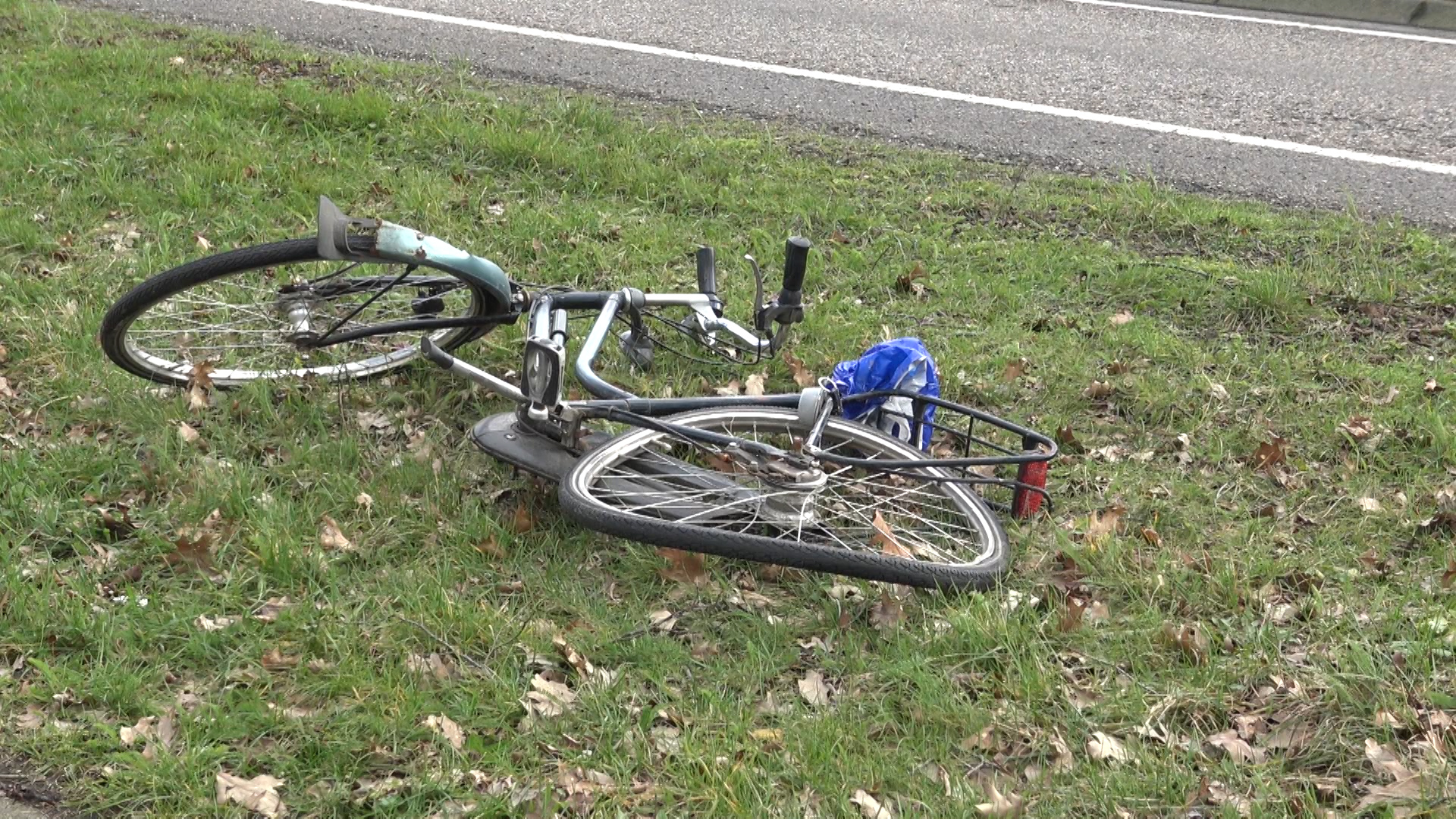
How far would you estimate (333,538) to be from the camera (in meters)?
3.67

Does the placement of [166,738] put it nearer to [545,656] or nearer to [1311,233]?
[545,656]

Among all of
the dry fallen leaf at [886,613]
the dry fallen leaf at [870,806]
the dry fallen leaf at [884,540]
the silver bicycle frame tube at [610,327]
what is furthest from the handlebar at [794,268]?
the dry fallen leaf at [870,806]

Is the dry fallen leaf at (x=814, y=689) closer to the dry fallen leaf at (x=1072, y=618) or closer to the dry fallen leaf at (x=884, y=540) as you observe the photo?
the dry fallen leaf at (x=884, y=540)

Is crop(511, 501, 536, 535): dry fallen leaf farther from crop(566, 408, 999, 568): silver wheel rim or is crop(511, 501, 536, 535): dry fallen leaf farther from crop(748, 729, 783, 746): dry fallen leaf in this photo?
crop(748, 729, 783, 746): dry fallen leaf

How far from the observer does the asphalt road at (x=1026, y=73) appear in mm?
6875

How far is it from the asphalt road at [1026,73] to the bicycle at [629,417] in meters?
3.38

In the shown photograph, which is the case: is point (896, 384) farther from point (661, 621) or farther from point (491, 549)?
point (491, 549)

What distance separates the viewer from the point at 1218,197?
6.37 m

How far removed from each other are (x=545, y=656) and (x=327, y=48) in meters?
6.59

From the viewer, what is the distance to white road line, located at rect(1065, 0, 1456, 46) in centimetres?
966

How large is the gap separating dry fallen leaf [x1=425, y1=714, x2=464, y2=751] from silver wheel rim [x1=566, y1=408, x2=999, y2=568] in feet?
2.40

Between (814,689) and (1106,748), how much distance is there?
2.54 ft

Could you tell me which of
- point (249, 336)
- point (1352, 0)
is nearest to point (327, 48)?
point (249, 336)

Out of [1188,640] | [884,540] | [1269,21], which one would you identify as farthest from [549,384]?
[1269,21]
